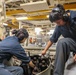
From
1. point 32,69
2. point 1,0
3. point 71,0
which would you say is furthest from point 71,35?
point 71,0

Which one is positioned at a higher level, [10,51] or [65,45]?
[65,45]

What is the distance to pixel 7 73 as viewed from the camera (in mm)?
2053

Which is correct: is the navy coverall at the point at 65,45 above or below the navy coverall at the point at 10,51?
above

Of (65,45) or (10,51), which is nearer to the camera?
(65,45)

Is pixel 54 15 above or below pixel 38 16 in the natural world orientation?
above

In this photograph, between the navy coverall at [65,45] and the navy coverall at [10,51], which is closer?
the navy coverall at [65,45]

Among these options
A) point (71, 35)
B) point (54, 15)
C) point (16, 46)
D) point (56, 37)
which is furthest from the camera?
point (56, 37)

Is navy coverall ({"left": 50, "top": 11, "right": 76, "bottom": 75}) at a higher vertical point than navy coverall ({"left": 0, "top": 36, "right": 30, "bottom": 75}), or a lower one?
higher

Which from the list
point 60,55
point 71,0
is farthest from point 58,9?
point 71,0

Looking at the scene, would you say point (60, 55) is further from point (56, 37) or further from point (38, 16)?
point (38, 16)

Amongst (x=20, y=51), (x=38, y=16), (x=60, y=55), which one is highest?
(x=60, y=55)

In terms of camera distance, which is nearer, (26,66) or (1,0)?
(26,66)

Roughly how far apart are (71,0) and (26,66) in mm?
3176

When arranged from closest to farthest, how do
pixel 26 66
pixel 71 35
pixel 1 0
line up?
pixel 71 35 < pixel 26 66 < pixel 1 0
